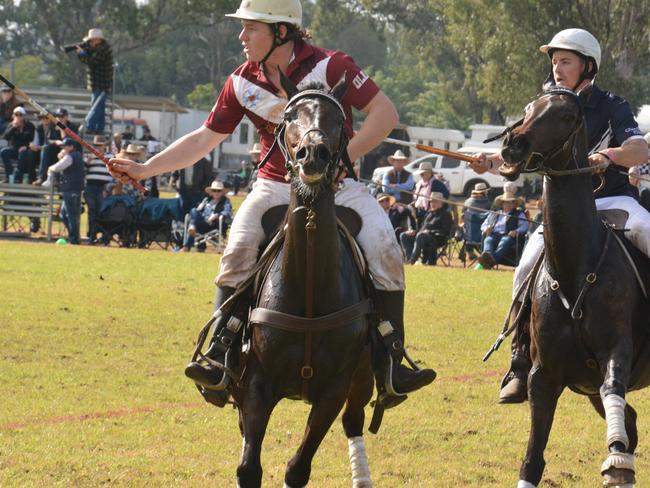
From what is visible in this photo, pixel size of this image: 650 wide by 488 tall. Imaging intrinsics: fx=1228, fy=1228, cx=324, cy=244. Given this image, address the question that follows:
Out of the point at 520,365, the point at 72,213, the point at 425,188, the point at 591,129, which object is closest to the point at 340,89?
the point at 591,129

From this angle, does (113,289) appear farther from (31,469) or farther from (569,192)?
(569,192)

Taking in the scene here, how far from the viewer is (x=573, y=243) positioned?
7531mm

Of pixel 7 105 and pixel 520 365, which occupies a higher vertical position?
pixel 520 365

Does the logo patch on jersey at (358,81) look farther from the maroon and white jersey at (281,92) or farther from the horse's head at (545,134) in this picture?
the horse's head at (545,134)

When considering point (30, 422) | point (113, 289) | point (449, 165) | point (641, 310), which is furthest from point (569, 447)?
point (449, 165)

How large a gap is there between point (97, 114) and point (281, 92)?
26.4 metres

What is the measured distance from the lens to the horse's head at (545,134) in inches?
277

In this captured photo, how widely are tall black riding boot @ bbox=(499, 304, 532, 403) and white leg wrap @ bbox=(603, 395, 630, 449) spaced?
1.23 meters

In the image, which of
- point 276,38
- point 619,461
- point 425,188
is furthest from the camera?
point 425,188

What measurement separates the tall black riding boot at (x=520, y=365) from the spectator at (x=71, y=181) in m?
20.3

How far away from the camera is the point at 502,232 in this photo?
2461 centimetres

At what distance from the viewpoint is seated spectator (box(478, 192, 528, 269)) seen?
24.1m

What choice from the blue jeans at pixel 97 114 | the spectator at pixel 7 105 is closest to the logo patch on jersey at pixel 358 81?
the blue jeans at pixel 97 114

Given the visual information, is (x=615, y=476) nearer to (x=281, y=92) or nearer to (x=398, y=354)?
(x=398, y=354)
